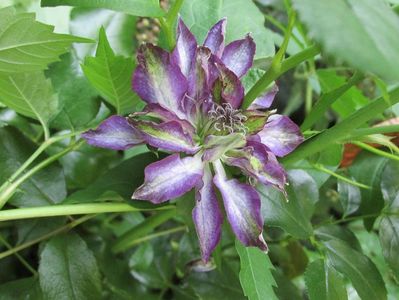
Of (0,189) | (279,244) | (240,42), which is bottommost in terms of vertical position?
(279,244)

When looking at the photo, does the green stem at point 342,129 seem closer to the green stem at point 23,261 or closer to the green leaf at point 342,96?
the green leaf at point 342,96

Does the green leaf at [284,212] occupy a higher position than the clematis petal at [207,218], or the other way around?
the clematis petal at [207,218]

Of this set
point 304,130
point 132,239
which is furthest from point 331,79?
point 132,239

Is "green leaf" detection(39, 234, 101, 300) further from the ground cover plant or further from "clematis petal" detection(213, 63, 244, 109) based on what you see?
"clematis petal" detection(213, 63, 244, 109)

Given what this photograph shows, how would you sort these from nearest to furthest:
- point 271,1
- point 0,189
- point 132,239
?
1. point 271,1
2. point 0,189
3. point 132,239

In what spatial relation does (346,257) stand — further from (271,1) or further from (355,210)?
(271,1)

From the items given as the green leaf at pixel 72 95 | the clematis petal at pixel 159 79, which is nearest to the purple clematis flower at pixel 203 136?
the clematis petal at pixel 159 79

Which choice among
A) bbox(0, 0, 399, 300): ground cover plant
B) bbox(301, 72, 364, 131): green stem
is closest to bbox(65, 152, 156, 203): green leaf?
bbox(0, 0, 399, 300): ground cover plant
